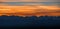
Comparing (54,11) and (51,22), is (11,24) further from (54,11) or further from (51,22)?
(54,11)

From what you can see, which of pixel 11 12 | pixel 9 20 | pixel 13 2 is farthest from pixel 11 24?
pixel 13 2

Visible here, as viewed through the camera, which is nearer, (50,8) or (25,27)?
(25,27)

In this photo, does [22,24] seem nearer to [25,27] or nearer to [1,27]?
[25,27]

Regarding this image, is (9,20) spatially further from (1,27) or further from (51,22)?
(51,22)

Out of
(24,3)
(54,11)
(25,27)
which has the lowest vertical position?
(25,27)

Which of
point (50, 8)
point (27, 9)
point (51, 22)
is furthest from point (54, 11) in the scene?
point (51, 22)

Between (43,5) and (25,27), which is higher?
(43,5)

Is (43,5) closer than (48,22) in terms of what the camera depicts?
No

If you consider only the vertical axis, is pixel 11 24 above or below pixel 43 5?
below
